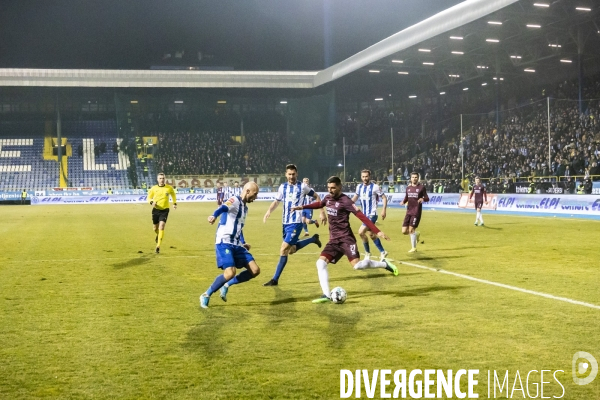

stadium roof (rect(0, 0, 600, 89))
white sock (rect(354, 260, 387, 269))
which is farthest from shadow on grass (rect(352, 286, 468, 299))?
stadium roof (rect(0, 0, 600, 89))

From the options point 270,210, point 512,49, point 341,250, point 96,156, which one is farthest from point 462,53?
point 96,156

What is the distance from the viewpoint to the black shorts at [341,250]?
31.6 feet

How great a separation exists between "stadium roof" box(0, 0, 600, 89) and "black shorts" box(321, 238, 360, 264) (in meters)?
27.2

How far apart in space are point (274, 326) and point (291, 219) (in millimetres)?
4164

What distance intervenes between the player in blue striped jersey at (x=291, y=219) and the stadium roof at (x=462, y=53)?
25.1 m

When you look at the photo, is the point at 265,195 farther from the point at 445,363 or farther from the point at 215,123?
the point at 445,363

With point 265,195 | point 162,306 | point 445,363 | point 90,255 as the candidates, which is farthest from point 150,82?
point 445,363

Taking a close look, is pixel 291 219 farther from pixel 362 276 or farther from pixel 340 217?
pixel 340 217

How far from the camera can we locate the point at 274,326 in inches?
309

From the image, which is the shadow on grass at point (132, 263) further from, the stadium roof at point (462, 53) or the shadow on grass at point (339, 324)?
the stadium roof at point (462, 53)

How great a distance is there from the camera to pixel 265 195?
61.0 meters

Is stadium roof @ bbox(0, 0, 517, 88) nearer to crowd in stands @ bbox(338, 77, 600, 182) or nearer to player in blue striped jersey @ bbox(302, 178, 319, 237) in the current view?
crowd in stands @ bbox(338, 77, 600, 182)

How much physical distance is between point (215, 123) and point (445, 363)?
228 ft

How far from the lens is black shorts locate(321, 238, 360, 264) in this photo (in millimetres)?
9641
